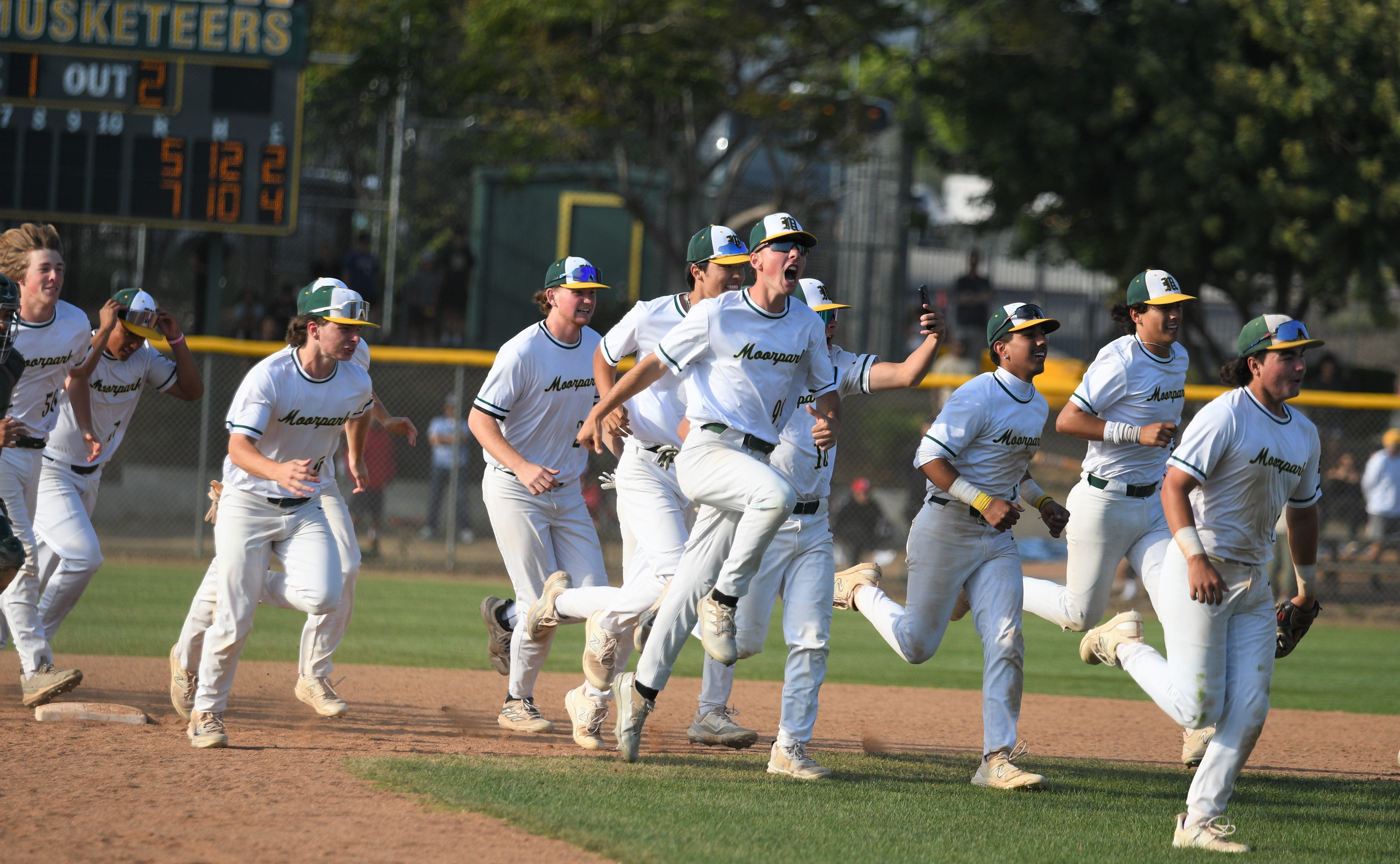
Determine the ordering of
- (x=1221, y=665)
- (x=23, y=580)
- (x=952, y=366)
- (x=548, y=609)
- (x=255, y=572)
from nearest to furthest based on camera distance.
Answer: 1. (x=1221, y=665)
2. (x=255, y=572)
3. (x=548, y=609)
4. (x=23, y=580)
5. (x=952, y=366)

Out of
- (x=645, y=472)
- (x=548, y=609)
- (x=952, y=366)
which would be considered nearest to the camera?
(x=548, y=609)

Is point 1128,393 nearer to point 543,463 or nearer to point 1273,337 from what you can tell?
point 1273,337

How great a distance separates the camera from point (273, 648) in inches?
368

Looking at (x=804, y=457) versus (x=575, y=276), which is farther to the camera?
(x=575, y=276)

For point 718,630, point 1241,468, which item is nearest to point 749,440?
point 718,630

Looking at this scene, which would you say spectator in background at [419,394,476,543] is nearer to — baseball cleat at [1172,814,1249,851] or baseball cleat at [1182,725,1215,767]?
baseball cleat at [1182,725,1215,767]

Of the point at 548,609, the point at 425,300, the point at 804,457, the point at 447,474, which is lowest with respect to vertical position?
the point at 447,474

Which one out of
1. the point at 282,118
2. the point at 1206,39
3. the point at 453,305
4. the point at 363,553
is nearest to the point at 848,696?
the point at 363,553

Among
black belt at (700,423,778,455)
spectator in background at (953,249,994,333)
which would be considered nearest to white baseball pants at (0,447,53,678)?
black belt at (700,423,778,455)

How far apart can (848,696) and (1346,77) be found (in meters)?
13.2

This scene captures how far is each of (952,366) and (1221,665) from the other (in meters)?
12.3

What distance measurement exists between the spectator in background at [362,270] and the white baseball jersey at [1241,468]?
13.3m

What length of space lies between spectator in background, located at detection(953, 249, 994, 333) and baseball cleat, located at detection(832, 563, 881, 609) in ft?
42.1

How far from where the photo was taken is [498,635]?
687cm
